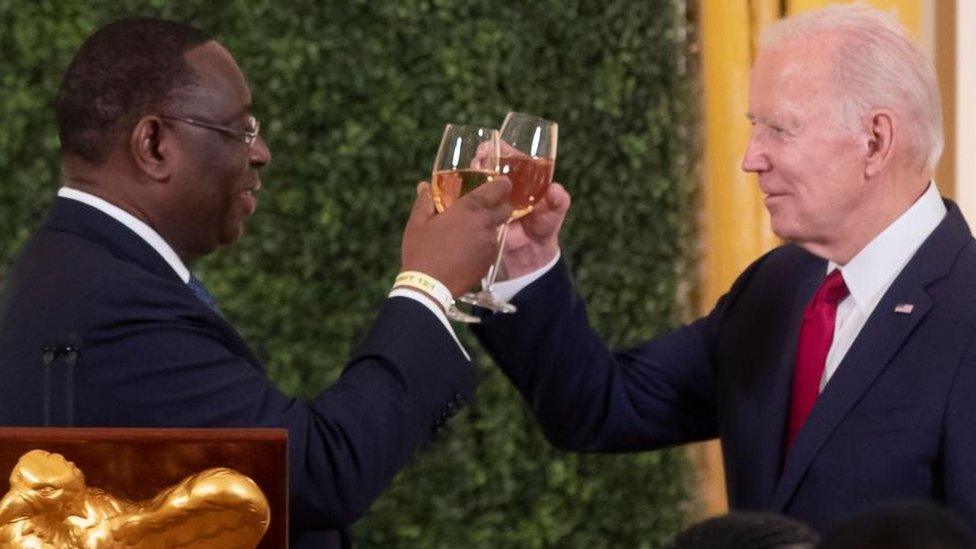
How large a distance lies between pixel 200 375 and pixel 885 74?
889 mm

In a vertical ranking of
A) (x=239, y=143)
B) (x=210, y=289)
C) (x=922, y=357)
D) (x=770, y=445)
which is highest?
(x=239, y=143)

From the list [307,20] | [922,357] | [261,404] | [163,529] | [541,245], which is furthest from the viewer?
[307,20]

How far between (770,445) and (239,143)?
0.75 m

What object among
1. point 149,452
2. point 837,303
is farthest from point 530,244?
point 149,452

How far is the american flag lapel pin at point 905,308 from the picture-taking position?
182 centimetres

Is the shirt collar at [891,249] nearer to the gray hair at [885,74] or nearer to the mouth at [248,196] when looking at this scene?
the gray hair at [885,74]

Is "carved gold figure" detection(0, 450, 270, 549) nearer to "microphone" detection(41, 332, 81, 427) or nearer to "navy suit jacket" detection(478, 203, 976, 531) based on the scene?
"microphone" detection(41, 332, 81, 427)

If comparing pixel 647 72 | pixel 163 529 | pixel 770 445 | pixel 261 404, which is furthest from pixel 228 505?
pixel 647 72

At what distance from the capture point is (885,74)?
6.14ft

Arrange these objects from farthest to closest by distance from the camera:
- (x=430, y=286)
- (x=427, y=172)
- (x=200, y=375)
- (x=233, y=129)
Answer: (x=427, y=172), (x=233, y=129), (x=430, y=286), (x=200, y=375)

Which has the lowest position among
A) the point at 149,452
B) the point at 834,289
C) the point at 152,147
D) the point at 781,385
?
the point at 781,385

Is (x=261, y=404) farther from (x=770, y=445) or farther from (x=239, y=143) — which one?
(x=770, y=445)

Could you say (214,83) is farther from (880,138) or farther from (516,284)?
(880,138)

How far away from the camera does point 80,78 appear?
187 cm
